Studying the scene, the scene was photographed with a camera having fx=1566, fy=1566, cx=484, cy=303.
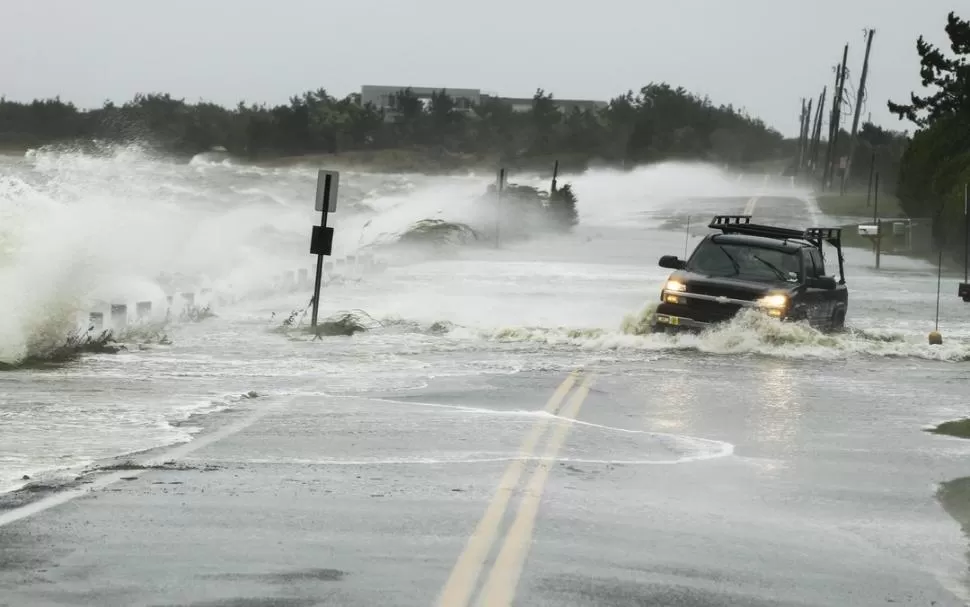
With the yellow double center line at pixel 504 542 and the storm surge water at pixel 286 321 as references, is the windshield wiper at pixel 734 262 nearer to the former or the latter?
the storm surge water at pixel 286 321

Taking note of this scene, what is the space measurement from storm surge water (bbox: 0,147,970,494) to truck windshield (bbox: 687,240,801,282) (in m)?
0.88

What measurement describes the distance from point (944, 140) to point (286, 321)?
146 ft

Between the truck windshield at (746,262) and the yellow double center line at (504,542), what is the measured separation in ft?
31.7

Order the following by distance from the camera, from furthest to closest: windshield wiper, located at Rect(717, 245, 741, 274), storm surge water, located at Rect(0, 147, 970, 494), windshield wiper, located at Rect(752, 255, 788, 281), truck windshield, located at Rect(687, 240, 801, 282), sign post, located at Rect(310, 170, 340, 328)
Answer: sign post, located at Rect(310, 170, 340, 328)
windshield wiper, located at Rect(717, 245, 741, 274)
truck windshield, located at Rect(687, 240, 801, 282)
windshield wiper, located at Rect(752, 255, 788, 281)
storm surge water, located at Rect(0, 147, 970, 494)

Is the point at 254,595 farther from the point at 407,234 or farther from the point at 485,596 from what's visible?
the point at 407,234

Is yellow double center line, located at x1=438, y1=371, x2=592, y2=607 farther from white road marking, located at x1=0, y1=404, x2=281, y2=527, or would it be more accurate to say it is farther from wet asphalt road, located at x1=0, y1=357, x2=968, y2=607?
white road marking, located at x1=0, y1=404, x2=281, y2=527

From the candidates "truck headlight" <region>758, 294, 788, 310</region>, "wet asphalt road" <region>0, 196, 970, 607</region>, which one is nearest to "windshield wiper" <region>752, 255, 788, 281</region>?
"truck headlight" <region>758, 294, 788, 310</region>

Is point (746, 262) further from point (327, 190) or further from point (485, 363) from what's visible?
point (327, 190)

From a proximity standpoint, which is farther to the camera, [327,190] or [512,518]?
[327,190]

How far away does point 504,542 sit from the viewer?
7.87 metres

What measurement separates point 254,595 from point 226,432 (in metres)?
5.65

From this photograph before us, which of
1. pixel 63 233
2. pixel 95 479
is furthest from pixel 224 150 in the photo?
pixel 95 479

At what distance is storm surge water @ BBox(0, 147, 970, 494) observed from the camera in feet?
46.3

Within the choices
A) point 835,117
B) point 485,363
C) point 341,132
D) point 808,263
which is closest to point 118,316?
point 485,363
